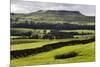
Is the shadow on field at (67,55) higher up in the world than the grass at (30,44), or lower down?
lower down

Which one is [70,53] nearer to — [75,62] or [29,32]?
[75,62]

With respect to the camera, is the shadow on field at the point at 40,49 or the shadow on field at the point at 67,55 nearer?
the shadow on field at the point at 40,49

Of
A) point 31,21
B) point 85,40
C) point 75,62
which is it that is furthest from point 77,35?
point 31,21

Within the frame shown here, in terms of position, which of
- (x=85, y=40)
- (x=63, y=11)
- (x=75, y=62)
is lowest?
(x=75, y=62)

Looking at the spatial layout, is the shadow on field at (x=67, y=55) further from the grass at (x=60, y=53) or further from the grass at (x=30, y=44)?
the grass at (x=30, y=44)

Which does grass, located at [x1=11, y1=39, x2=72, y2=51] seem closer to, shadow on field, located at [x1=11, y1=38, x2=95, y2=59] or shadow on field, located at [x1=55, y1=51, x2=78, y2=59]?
shadow on field, located at [x1=11, y1=38, x2=95, y2=59]

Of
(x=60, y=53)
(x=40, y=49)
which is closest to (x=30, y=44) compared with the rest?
(x=40, y=49)

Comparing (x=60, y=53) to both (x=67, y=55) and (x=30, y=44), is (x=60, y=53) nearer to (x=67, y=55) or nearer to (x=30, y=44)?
(x=67, y=55)

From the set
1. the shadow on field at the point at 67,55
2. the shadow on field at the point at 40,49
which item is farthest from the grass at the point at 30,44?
the shadow on field at the point at 67,55
